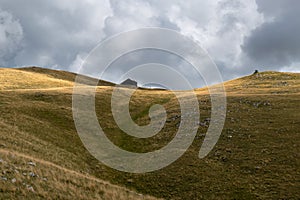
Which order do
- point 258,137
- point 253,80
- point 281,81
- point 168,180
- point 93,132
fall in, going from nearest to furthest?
point 168,180 → point 258,137 → point 93,132 → point 281,81 → point 253,80

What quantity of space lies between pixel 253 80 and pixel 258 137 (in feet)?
192

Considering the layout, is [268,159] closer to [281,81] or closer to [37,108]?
[37,108]

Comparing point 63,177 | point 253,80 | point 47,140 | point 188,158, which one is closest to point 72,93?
point 47,140

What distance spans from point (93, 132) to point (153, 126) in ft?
31.6

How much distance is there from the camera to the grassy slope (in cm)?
2709

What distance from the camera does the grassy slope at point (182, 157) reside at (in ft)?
88.9

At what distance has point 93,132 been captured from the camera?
1711 inches

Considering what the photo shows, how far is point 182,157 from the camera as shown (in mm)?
34906

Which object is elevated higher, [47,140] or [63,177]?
[47,140]

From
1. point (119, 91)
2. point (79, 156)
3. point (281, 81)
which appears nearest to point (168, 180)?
point (79, 156)

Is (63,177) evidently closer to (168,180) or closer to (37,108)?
(168,180)

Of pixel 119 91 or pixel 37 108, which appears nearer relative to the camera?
pixel 37 108

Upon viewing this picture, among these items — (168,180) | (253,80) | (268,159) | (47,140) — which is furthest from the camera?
(253,80)

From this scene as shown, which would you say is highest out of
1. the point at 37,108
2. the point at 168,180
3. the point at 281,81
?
the point at 281,81
